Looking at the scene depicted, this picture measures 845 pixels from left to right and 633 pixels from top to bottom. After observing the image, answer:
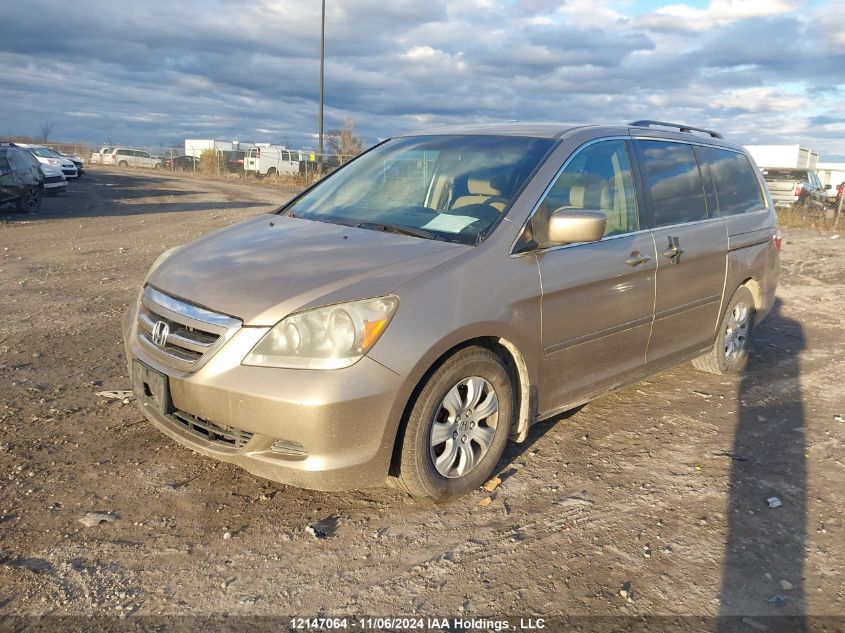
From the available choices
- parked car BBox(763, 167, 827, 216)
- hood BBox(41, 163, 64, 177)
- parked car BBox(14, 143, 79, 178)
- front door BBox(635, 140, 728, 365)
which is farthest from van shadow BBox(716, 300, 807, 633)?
parked car BBox(14, 143, 79, 178)

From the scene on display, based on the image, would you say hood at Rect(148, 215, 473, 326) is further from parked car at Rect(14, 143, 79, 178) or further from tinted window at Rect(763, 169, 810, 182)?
parked car at Rect(14, 143, 79, 178)

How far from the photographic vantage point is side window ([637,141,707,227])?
14.9ft

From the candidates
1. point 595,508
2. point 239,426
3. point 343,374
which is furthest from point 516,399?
point 239,426

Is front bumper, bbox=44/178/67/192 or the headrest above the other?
the headrest

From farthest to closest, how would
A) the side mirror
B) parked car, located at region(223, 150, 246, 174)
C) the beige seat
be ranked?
parked car, located at region(223, 150, 246, 174) → the beige seat → the side mirror

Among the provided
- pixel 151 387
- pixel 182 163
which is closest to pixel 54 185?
pixel 151 387

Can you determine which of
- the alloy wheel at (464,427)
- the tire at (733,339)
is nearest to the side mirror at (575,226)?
the alloy wheel at (464,427)

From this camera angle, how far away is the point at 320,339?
2.96m

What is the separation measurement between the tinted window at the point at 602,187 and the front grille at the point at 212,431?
1902 mm

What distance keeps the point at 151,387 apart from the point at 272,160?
43254mm

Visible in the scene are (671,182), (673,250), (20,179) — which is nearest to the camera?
(673,250)

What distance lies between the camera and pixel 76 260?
9.74m

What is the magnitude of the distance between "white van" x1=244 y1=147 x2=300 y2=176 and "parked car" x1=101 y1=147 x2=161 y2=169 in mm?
11818

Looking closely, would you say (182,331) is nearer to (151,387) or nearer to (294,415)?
(151,387)
